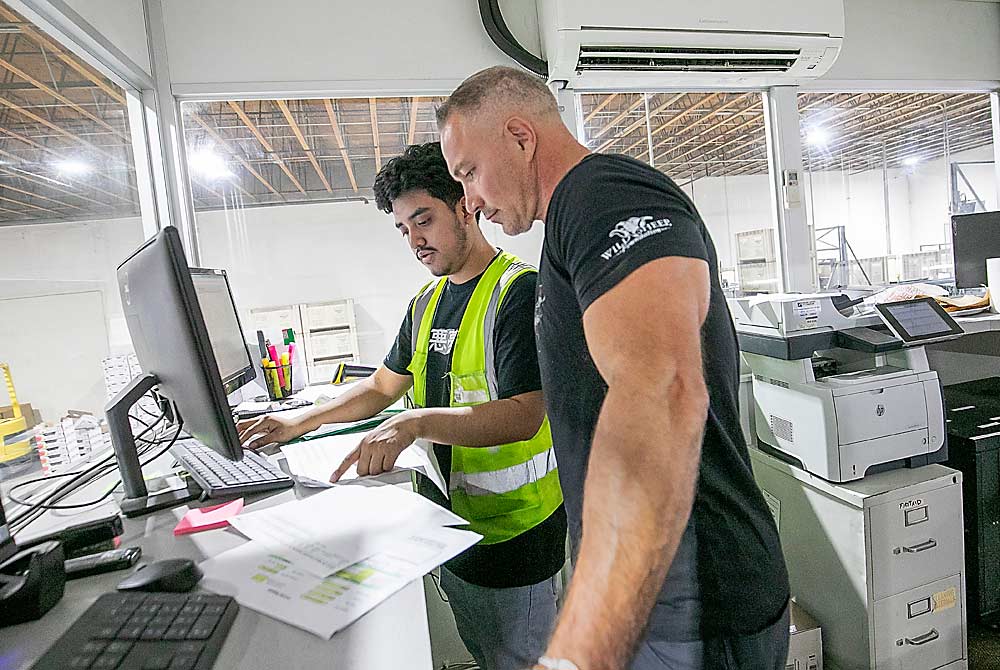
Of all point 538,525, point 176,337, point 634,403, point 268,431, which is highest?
point 176,337

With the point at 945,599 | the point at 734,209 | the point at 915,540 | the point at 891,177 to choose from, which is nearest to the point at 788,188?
the point at 734,209

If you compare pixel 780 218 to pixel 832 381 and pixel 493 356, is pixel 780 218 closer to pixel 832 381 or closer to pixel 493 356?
pixel 832 381

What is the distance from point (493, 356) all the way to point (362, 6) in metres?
1.78

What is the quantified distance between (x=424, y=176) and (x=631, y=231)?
0.88m

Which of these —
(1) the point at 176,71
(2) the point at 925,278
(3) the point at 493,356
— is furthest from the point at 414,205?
(2) the point at 925,278

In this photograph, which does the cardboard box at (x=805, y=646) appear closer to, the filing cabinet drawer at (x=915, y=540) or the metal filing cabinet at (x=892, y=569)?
the metal filing cabinet at (x=892, y=569)

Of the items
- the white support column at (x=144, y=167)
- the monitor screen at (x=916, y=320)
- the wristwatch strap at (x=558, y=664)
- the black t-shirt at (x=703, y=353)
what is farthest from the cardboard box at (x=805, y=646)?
the white support column at (x=144, y=167)

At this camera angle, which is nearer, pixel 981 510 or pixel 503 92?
pixel 503 92

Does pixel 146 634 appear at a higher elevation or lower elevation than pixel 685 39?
lower

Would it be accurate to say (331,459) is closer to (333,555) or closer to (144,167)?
(333,555)

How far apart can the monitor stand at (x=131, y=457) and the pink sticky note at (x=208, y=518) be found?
11 cm

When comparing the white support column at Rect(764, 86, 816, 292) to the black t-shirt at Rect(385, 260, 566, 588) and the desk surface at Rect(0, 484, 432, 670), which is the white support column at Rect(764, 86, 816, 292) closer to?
the black t-shirt at Rect(385, 260, 566, 588)

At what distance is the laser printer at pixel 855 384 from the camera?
6.50ft

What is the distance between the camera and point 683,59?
2.55 metres
